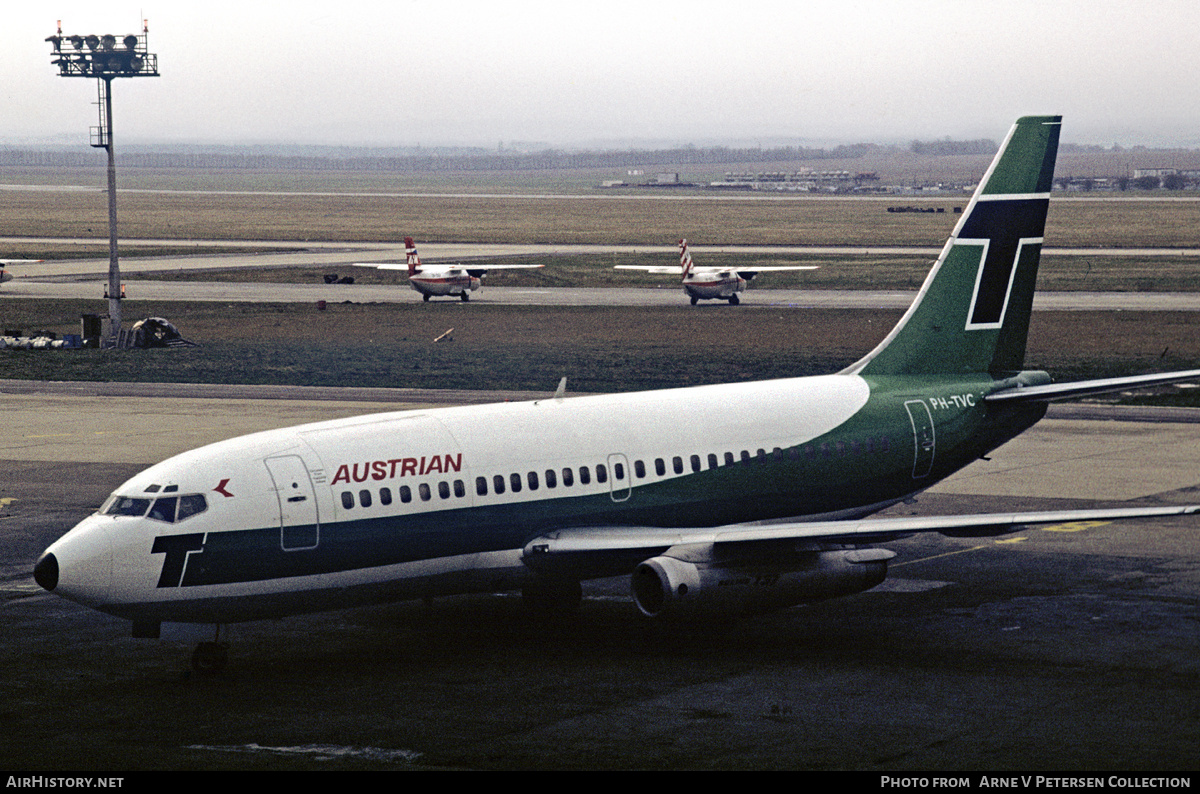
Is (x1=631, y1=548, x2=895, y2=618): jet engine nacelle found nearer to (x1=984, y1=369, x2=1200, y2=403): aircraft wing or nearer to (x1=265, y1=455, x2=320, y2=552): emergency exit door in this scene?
(x1=265, y1=455, x2=320, y2=552): emergency exit door

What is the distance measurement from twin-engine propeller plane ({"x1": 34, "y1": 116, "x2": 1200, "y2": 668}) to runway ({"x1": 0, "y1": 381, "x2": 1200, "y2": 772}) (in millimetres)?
1289

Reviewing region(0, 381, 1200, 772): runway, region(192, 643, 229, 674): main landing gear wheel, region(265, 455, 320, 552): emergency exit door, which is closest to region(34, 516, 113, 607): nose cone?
region(0, 381, 1200, 772): runway

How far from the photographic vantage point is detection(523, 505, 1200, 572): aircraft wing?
2480 cm

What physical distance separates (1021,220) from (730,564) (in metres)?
12.4

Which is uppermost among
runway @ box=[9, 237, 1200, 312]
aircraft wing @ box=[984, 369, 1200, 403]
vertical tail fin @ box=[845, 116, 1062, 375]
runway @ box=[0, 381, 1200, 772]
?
vertical tail fin @ box=[845, 116, 1062, 375]

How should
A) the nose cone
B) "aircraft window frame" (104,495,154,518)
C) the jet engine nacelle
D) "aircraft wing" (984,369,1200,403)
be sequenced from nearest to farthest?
the nose cone
"aircraft window frame" (104,495,154,518)
the jet engine nacelle
"aircraft wing" (984,369,1200,403)

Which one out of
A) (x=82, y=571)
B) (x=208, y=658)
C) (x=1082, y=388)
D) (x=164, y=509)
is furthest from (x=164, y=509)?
(x=1082, y=388)

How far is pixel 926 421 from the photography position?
3147 cm

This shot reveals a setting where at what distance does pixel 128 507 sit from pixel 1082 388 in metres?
19.9

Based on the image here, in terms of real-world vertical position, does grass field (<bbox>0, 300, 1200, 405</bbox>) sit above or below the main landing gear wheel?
below

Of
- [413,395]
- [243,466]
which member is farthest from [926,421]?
[413,395]

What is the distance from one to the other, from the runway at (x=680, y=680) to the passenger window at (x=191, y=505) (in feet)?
9.56

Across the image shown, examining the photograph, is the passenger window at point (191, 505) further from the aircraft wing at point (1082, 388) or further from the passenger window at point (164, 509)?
the aircraft wing at point (1082, 388)
